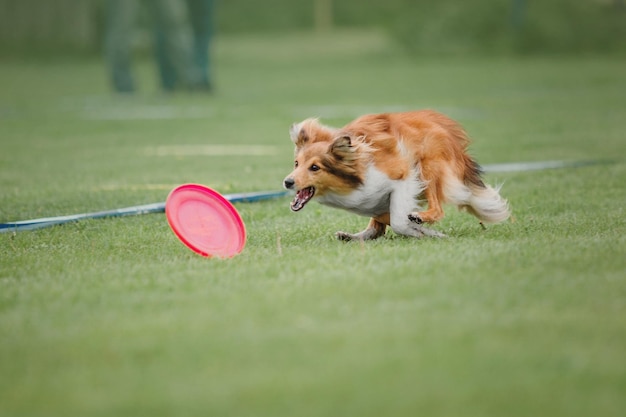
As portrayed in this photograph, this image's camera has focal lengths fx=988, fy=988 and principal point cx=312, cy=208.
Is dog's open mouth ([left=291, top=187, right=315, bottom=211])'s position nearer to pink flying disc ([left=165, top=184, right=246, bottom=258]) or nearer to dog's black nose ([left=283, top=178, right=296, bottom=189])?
dog's black nose ([left=283, top=178, right=296, bottom=189])

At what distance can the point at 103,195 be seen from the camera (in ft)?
27.7

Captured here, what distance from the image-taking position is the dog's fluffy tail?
605cm

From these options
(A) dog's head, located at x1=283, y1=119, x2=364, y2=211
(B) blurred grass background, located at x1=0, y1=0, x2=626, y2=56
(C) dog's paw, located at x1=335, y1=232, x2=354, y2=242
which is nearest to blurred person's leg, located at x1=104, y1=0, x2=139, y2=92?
(B) blurred grass background, located at x1=0, y1=0, x2=626, y2=56

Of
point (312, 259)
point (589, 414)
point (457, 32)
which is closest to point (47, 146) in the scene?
point (312, 259)

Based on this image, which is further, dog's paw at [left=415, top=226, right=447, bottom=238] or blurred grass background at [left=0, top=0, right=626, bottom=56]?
blurred grass background at [left=0, top=0, right=626, bottom=56]

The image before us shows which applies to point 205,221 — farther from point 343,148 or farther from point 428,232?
point 428,232

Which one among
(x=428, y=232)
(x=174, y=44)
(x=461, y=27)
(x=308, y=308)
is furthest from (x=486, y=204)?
(x=461, y=27)

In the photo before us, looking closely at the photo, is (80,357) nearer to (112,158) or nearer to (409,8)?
(112,158)

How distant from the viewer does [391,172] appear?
5793 millimetres

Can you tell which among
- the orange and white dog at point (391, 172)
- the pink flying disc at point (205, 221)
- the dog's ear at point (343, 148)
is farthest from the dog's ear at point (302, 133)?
the pink flying disc at point (205, 221)

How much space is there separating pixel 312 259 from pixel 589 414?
97.0 inches

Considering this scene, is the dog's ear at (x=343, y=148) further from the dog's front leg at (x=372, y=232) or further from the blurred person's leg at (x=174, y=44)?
the blurred person's leg at (x=174, y=44)

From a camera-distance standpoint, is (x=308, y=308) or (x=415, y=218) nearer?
→ (x=308, y=308)

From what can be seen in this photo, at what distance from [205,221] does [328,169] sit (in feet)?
2.71
